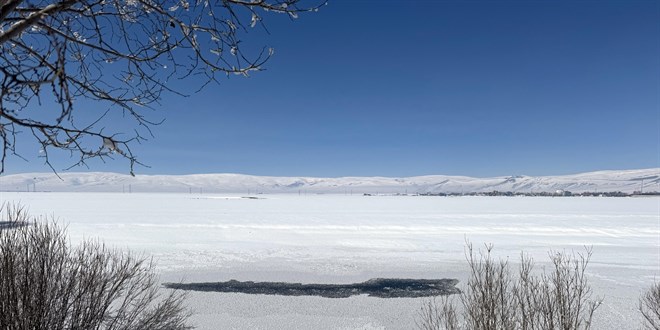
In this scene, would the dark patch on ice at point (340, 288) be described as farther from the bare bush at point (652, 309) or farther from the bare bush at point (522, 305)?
the bare bush at point (652, 309)

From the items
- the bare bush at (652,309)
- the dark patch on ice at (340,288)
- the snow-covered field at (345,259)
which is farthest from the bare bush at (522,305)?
the dark patch on ice at (340,288)

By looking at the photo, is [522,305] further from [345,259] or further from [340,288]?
[345,259]

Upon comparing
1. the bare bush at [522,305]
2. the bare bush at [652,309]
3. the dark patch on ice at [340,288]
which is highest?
the bare bush at [522,305]

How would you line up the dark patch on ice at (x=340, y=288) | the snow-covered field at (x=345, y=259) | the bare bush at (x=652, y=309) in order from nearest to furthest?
the bare bush at (x=652, y=309) → the snow-covered field at (x=345, y=259) → the dark patch on ice at (x=340, y=288)

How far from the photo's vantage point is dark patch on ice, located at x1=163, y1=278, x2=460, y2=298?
42.3ft

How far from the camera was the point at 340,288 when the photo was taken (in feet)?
44.3

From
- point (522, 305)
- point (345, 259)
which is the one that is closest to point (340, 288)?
point (345, 259)

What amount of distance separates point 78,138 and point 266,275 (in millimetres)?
12723

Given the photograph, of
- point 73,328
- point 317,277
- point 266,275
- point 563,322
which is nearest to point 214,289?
point 266,275

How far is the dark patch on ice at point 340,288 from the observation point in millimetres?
12883

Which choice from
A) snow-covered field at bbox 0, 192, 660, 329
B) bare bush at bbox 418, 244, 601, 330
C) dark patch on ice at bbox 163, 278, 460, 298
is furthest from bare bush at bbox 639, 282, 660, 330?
dark patch on ice at bbox 163, 278, 460, 298

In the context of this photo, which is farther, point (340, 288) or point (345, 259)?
point (345, 259)

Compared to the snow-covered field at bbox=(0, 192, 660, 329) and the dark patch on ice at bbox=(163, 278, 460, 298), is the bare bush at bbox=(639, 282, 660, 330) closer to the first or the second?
the snow-covered field at bbox=(0, 192, 660, 329)

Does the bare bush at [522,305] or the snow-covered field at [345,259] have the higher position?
the bare bush at [522,305]
